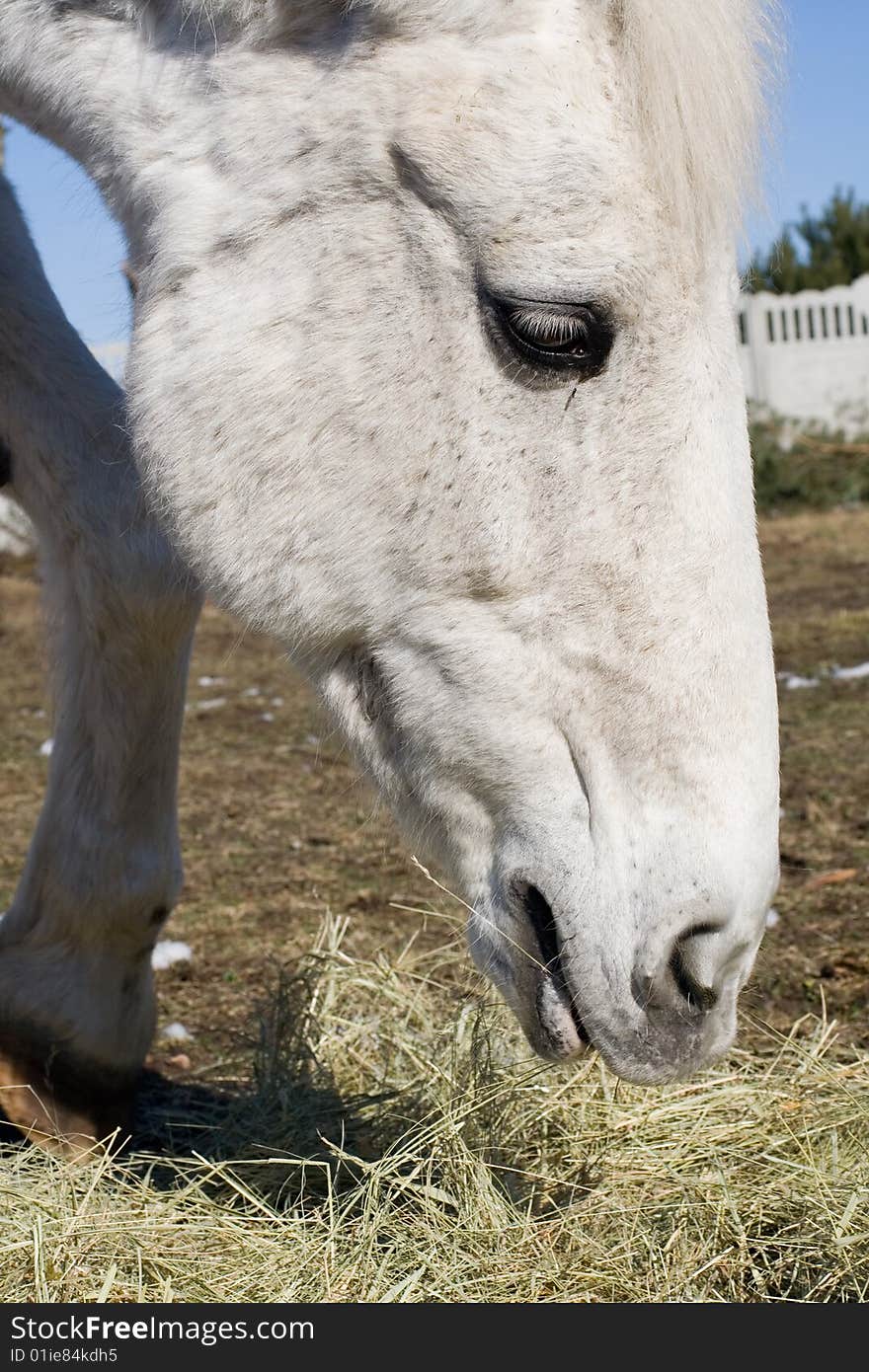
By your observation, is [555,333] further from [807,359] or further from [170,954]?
[807,359]

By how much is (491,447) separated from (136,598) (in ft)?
2.82

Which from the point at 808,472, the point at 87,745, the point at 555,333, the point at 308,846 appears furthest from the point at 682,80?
the point at 808,472

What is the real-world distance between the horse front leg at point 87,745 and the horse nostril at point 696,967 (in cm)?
107

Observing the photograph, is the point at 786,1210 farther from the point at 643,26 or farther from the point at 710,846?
the point at 643,26

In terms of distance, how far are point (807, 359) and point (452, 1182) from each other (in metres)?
16.0

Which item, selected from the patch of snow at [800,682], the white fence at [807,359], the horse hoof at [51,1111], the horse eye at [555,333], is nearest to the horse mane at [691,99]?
the horse eye at [555,333]

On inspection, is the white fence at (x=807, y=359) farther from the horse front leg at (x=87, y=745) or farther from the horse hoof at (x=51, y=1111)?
the horse hoof at (x=51, y=1111)

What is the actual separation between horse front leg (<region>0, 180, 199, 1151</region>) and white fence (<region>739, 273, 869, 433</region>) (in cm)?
1494

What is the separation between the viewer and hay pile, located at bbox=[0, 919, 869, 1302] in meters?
1.88

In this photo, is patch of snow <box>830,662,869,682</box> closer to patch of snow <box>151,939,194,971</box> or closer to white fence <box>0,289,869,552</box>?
patch of snow <box>151,939,194,971</box>

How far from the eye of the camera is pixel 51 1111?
7.70ft

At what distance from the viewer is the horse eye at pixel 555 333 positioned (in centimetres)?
163

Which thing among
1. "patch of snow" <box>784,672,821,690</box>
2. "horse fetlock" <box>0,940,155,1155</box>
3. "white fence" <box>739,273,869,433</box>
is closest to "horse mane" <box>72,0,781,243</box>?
"horse fetlock" <box>0,940,155,1155</box>

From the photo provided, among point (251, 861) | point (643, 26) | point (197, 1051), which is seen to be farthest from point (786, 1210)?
point (251, 861)
